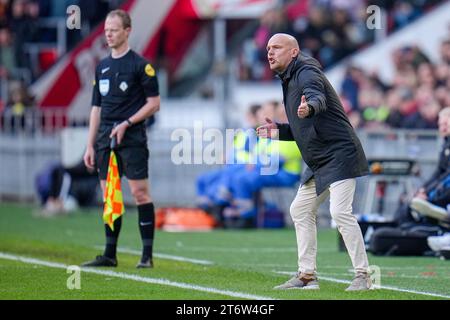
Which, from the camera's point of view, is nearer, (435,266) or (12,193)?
(435,266)

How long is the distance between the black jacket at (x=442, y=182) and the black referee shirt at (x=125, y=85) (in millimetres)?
3867

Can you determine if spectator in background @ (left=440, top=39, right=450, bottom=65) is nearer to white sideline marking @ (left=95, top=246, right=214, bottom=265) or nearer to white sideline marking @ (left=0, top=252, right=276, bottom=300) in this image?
white sideline marking @ (left=95, top=246, right=214, bottom=265)

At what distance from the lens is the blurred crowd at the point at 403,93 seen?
1975 cm

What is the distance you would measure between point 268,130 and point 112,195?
256 centimetres

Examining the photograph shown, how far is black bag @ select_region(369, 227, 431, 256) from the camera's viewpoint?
14.0 meters

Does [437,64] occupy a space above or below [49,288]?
above

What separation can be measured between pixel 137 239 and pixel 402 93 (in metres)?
6.35

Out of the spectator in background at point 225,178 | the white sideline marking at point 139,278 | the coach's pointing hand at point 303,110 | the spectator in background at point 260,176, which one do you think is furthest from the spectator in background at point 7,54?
the coach's pointing hand at point 303,110

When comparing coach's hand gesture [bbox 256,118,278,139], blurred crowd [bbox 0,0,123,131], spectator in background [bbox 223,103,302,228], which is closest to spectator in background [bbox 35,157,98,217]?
spectator in background [bbox 223,103,302,228]

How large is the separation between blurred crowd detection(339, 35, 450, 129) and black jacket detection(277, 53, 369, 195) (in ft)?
30.3
